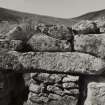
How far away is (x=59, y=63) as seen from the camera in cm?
282

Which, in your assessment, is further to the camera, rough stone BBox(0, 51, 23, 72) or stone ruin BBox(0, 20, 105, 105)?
rough stone BBox(0, 51, 23, 72)

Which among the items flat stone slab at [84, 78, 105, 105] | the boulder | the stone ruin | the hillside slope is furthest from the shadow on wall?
flat stone slab at [84, 78, 105, 105]

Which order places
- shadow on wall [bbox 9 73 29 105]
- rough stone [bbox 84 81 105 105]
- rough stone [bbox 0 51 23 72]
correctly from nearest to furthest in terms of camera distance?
rough stone [bbox 84 81 105 105], rough stone [bbox 0 51 23 72], shadow on wall [bbox 9 73 29 105]

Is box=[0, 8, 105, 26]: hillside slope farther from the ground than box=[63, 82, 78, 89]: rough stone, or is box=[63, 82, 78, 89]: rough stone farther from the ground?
box=[0, 8, 105, 26]: hillside slope

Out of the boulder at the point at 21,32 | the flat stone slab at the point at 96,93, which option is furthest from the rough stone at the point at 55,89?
the boulder at the point at 21,32

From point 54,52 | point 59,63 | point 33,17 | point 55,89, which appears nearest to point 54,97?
point 55,89

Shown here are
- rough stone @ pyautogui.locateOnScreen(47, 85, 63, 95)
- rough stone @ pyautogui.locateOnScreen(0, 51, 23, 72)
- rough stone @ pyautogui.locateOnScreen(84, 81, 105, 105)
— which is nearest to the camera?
rough stone @ pyautogui.locateOnScreen(84, 81, 105, 105)

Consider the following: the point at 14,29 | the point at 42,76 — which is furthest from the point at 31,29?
the point at 42,76

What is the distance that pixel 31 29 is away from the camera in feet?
9.87

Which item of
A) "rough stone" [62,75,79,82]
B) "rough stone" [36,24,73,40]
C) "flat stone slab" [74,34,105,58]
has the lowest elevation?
"rough stone" [62,75,79,82]

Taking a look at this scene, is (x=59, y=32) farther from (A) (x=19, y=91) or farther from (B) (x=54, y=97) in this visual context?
(A) (x=19, y=91)

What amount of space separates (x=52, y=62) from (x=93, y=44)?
54 centimetres

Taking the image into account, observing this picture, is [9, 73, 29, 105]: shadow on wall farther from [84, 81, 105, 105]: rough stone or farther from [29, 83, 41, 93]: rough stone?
[84, 81, 105, 105]: rough stone

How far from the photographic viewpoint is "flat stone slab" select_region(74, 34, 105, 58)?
2779 millimetres
